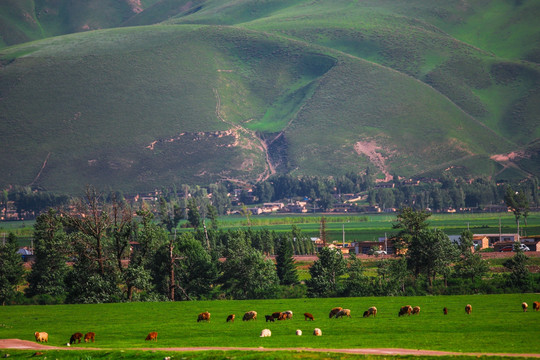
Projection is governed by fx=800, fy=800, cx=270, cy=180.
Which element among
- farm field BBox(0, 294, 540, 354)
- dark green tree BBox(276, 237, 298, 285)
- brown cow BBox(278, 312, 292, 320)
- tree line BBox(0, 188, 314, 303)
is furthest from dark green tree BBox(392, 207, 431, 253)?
brown cow BBox(278, 312, 292, 320)

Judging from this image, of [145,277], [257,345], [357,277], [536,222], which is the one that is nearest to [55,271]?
[145,277]

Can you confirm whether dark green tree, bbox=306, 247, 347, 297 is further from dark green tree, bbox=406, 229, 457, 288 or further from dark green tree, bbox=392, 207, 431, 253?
dark green tree, bbox=392, 207, 431, 253

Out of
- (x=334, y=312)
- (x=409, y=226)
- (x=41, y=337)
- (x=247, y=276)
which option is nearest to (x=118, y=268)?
(x=247, y=276)

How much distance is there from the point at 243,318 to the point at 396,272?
79.5ft

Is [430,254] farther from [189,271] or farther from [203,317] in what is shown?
[203,317]

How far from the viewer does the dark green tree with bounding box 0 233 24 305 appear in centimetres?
7319

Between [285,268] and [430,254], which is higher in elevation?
[430,254]

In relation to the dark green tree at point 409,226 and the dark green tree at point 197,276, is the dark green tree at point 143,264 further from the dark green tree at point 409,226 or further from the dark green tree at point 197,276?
the dark green tree at point 409,226

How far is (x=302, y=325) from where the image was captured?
4562 centimetres

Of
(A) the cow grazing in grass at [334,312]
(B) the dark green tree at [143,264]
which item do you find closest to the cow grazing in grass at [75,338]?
(A) the cow grazing in grass at [334,312]

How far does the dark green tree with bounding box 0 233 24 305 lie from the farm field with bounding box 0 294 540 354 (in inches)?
Result: 345

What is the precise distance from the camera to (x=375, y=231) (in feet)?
558

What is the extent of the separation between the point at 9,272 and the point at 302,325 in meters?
41.3

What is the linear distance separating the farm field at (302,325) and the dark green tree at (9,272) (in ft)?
28.7
